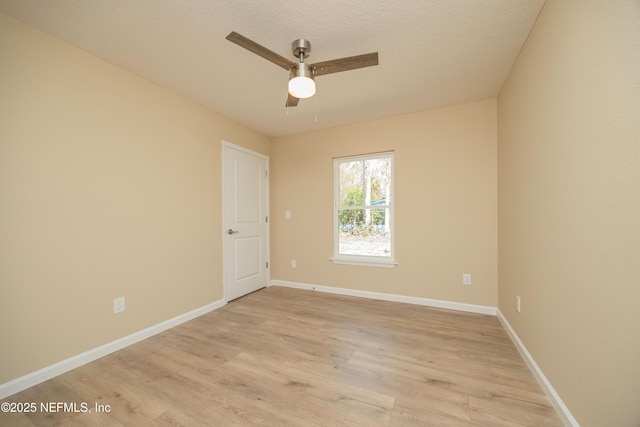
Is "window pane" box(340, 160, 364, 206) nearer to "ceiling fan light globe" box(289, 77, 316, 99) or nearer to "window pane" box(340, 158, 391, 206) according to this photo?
"window pane" box(340, 158, 391, 206)

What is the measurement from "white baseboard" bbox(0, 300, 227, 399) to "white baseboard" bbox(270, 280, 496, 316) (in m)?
1.59

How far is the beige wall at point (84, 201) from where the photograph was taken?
162 centimetres

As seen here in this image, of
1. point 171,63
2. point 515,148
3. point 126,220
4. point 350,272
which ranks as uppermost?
point 171,63

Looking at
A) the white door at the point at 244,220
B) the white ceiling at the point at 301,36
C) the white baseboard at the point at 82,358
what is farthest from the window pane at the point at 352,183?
the white baseboard at the point at 82,358

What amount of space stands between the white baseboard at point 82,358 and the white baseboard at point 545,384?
3.15 metres

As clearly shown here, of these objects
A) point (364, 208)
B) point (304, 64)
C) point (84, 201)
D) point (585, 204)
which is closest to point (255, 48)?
point (304, 64)

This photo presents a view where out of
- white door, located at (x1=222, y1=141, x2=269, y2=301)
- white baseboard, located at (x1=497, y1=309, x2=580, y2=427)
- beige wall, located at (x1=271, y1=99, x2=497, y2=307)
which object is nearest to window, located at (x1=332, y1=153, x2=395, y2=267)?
beige wall, located at (x1=271, y1=99, x2=497, y2=307)

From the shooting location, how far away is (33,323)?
5.54 feet

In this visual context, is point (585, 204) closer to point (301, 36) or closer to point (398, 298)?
point (301, 36)

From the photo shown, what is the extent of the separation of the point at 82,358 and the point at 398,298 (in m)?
3.22

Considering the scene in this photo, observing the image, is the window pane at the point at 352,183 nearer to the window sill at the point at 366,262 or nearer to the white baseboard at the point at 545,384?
the window sill at the point at 366,262

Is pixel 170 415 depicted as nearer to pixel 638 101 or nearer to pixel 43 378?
pixel 43 378

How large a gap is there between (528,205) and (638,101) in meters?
1.14

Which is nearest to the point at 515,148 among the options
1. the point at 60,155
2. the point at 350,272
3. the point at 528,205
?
the point at 528,205
